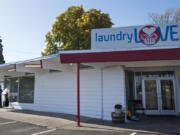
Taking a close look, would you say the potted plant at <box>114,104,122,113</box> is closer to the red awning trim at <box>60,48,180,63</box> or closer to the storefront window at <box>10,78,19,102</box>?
the red awning trim at <box>60,48,180,63</box>

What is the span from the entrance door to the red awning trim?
429 centimetres

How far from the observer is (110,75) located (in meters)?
8.95

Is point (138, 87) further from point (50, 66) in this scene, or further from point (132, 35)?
point (50, 66)

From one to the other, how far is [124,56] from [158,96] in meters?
4.78

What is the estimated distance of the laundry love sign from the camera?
7.58 m

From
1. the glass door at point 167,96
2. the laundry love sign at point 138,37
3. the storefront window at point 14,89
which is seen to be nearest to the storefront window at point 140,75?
the glass door at point 167,96

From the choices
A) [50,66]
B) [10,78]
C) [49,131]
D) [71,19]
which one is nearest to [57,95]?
[50,66]

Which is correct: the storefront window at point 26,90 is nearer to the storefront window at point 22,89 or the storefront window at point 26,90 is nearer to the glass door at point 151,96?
the storefront window at point 22,89

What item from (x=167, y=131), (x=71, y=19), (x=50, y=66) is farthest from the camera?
(x=71, y=19)

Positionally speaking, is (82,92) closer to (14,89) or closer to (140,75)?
(140,75)

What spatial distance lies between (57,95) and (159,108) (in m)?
6.12

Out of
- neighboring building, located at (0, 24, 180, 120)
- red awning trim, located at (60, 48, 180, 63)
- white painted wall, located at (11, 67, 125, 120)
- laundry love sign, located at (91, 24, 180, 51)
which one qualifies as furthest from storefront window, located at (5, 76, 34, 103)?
laundry love sign, located at (91, 24, 180, 51)

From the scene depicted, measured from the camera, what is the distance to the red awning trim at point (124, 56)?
252 inches

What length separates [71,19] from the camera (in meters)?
20.5
